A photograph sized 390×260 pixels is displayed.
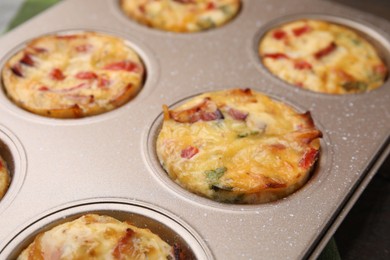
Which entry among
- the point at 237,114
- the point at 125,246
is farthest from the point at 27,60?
the point at 125,246

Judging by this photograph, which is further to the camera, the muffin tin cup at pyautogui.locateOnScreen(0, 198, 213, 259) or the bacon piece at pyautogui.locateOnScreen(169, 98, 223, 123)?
the bacon piece at pyautogui.locateOnScreen(169, 98, 223, 123)

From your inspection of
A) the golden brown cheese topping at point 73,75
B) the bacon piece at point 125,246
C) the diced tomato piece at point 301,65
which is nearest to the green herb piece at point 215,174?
the bacon piece at point 125,246

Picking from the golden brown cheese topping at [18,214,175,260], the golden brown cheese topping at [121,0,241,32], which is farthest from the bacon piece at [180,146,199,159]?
the golden brown cheese topping at [121,0,241,32]

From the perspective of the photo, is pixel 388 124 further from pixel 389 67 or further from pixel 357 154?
pixel 389 67

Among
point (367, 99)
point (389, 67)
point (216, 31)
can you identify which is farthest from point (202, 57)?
point (389, 67)

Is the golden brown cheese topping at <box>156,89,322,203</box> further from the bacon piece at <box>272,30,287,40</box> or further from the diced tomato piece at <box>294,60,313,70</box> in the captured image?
the bacon piece at <box>272,30,287,40</box>

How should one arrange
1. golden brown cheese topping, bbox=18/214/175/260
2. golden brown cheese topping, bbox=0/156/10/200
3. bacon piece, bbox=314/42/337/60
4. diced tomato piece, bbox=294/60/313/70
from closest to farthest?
golden brown cheese topping, bbox=18/214/175/260, golden brown cheese topping, bbox=0/156/10/200, diced tomato piece, bbox=294/60/313/70, bacon piece, bbox=314/42/337/60
